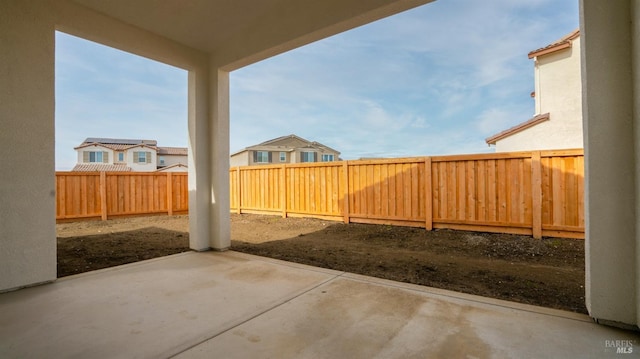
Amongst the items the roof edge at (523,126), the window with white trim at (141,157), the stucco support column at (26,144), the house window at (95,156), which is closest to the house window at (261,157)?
the window with white trim at (141,157)

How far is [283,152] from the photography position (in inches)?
953

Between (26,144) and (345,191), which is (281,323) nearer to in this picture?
(26,144)

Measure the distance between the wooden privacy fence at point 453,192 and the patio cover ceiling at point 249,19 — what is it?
13.2 ft

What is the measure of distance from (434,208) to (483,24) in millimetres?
5077

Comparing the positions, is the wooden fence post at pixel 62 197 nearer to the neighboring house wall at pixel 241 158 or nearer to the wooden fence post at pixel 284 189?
the wooden fence post at pixel 284 189

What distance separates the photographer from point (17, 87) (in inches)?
107

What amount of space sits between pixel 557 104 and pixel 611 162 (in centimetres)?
943

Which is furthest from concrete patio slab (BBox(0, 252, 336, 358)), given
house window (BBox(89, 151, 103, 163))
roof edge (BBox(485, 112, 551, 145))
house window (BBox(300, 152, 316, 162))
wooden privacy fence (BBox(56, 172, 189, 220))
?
house window (BBox(89, 151, 103, 163))

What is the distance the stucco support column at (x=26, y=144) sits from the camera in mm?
2656

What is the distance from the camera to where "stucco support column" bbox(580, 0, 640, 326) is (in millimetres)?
1832

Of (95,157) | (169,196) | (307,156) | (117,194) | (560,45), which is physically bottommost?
(169,196)

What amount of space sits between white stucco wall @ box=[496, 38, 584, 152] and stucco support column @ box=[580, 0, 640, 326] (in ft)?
28.2

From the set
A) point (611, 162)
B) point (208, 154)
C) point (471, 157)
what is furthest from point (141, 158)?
point (611, 162)

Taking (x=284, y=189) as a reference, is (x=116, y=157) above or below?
above
